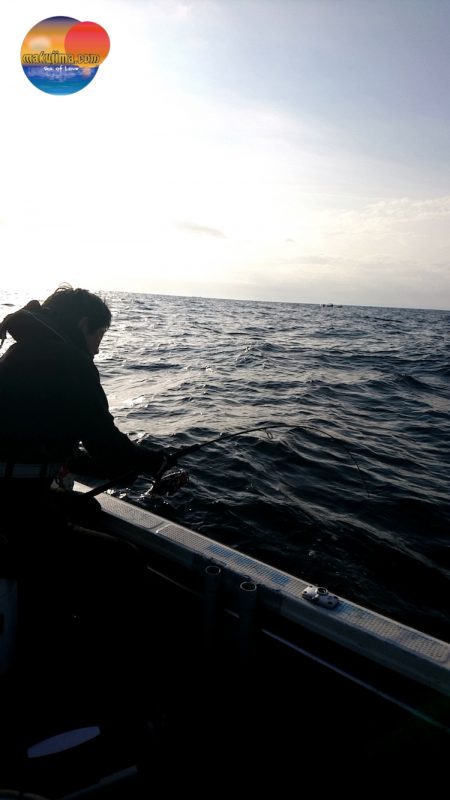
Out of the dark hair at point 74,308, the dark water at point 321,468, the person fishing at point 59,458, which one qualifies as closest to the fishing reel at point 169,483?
the person fishing at point 59,458

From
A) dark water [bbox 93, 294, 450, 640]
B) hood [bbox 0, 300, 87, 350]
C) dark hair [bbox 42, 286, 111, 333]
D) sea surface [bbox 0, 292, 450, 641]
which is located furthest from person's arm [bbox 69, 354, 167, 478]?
dark water [bbox 93, 294, 450, 640]

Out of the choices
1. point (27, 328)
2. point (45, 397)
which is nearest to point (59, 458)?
point (45, 397)

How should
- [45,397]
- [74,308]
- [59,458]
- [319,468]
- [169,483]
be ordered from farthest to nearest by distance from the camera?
[319,468] < [169,483] < [74,308] < [59,458] < [45,397]

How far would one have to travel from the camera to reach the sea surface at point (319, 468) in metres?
4.80

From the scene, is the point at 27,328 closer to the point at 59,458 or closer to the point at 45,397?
the point at 45,397

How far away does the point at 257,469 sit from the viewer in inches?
283

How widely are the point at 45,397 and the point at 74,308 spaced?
644 millimetres

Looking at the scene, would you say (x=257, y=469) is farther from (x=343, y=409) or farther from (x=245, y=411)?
(x=343, y=409)

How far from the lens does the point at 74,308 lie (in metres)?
2.68

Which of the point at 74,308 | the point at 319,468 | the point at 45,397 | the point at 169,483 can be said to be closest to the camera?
the point at 45,397

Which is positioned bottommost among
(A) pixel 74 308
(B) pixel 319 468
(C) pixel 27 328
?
(B) pixel 319 468

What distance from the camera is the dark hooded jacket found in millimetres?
2295

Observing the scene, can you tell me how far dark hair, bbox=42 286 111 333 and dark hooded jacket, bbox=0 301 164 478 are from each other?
0.50 ft

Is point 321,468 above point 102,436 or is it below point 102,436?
below
